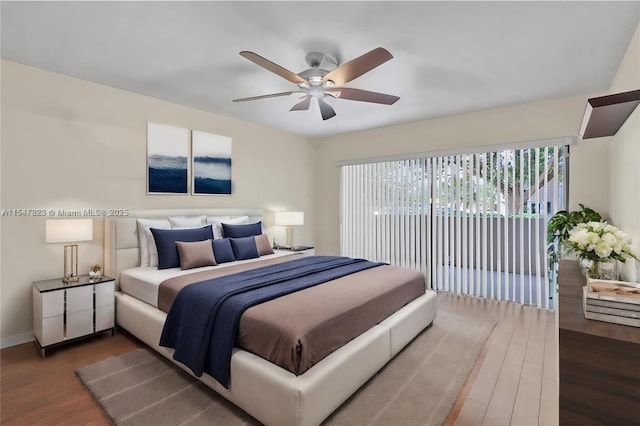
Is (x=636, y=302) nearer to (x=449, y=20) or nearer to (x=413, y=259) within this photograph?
(x=449, y=20)

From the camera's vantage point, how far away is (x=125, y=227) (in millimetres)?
3395

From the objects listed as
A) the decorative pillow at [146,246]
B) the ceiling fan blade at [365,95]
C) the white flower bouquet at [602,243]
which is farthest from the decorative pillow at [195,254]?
the white flower bouquet at [602,243]

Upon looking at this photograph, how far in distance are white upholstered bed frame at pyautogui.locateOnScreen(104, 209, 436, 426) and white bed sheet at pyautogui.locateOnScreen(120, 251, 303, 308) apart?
7cm

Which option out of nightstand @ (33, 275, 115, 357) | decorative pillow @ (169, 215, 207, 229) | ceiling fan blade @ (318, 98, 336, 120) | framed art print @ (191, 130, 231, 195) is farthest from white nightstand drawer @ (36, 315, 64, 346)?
ceiling fan blade @ (318, 98, 336, 120)

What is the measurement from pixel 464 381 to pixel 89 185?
3.93 meters

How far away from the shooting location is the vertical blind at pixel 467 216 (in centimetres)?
392

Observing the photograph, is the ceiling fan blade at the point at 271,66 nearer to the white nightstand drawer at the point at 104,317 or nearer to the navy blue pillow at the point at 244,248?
the navy blue pillow at the point at 244,248

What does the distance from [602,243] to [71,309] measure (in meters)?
4.02

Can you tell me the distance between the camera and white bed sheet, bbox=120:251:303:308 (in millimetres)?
2879

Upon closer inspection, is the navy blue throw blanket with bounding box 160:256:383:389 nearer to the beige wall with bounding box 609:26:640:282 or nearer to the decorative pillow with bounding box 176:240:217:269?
the decorative pillow with bounding box 176:240:217:269

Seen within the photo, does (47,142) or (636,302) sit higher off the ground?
(47,142)

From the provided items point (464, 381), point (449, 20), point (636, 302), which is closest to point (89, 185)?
point (449, 20)

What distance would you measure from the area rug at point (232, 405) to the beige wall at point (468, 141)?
2.40 metres

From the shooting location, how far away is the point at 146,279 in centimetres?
296
